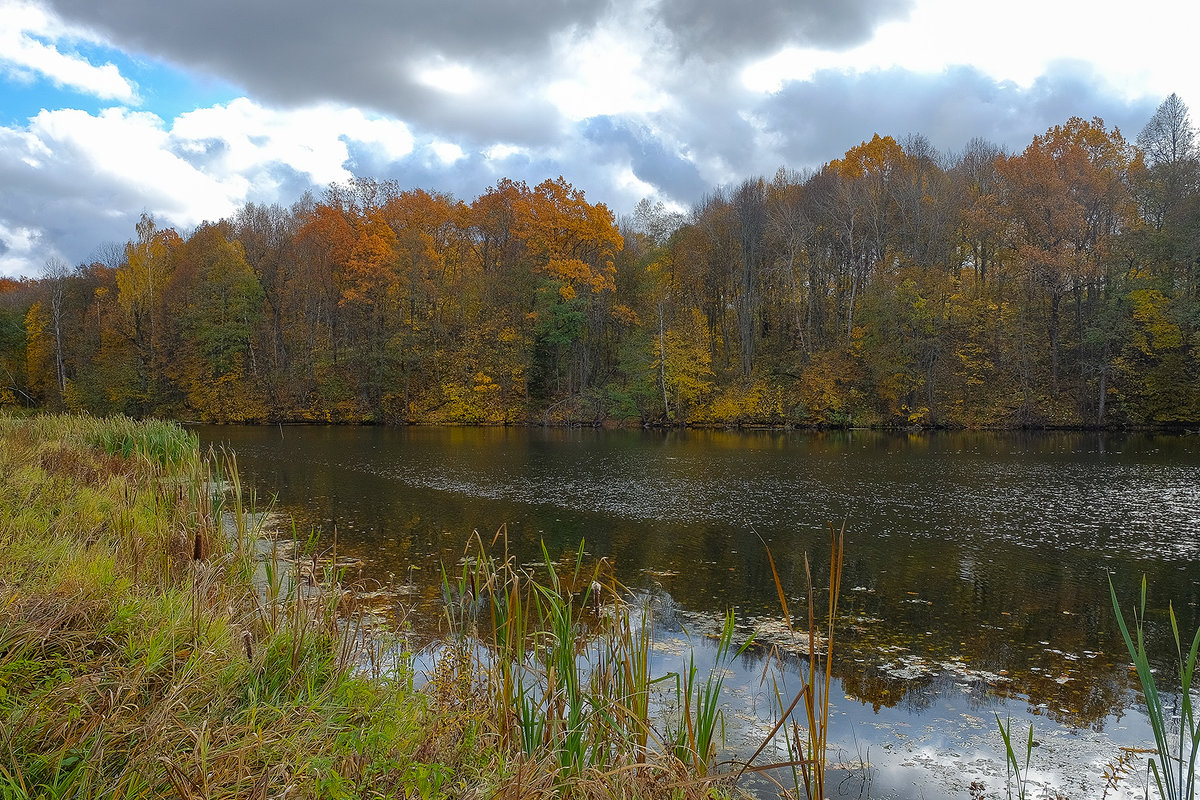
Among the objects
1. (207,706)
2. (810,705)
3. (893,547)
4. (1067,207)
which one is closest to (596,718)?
(810,705)

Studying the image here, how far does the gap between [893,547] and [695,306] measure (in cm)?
3509

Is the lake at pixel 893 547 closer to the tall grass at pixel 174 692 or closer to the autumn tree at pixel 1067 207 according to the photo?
the tall grass at pixel 174 692

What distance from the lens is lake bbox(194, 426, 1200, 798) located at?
5555 mm

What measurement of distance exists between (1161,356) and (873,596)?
33.8 meters

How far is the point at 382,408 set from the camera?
46.1 metres

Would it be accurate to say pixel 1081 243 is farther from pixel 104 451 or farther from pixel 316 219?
pixel 316 219

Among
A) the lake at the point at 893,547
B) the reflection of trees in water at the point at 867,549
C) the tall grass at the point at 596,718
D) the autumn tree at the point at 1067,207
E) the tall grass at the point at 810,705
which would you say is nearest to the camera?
the tall grass at the point at 810,705

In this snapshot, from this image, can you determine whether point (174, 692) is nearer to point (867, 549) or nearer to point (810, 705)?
point (810, 705)

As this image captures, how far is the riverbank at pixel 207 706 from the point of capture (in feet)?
8.38

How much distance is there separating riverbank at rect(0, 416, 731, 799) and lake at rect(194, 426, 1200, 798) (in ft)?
5.21

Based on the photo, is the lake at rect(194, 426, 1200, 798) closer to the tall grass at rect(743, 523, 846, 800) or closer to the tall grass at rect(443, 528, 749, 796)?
the tall grass at rect(743, 523, 846, 800)

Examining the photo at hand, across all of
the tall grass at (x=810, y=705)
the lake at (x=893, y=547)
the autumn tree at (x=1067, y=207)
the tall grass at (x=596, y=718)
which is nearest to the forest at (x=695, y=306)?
the autumn tree at (x=1067, y=207)

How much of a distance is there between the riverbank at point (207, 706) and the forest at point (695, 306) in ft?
119

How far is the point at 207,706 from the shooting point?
3211mm
